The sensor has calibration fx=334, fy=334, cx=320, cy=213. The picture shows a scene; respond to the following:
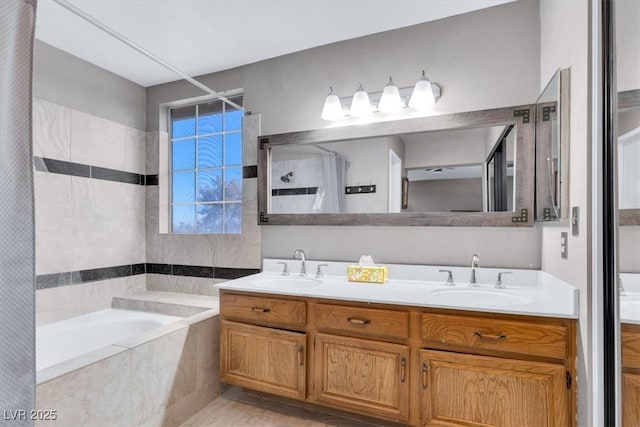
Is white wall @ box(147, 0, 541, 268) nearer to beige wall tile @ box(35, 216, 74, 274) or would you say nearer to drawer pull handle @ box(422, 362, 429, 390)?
drawer pull handle @ box(422, 362, 429, 390)

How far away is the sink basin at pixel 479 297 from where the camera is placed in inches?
64.7

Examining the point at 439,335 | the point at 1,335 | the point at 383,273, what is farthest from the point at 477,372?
the point at 1,335

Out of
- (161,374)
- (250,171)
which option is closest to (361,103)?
(250,171)

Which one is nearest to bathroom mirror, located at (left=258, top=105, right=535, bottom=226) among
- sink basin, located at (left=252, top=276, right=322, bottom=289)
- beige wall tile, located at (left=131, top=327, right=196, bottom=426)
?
sink basin, located at (left=252, top=276, right=322, bottom=289)

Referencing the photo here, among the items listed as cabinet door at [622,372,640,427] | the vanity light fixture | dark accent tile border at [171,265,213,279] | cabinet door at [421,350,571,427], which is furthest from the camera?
dark accent tile border at [171,265,213,279]

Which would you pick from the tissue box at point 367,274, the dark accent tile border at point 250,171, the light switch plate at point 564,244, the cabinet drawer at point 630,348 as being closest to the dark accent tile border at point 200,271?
the dark accent tile border at point 250,171

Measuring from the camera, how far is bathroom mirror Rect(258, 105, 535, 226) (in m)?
2.02

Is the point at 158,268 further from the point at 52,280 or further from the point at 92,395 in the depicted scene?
the point at 92,395

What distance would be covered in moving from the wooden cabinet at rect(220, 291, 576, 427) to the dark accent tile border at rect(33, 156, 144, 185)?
5.21 feet

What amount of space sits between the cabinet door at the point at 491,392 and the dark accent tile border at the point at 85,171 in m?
2.78

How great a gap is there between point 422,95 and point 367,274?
1205 mm

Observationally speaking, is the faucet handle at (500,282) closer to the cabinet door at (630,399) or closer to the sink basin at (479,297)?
the sink basin at (479,297)

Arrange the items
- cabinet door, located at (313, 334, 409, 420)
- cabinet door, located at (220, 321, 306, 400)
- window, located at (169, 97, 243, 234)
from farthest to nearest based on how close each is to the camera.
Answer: window, located at (169, 97, 243, 234)
cabinet door, located at (220, 321, 306, 400)
cabinet door, located at (313, 334, 409, 420)

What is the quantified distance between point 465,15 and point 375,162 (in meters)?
1.08
